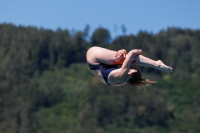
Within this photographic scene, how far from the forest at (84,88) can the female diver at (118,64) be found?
220 ft

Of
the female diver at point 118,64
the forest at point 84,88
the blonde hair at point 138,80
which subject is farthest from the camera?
the forest at point 84,88

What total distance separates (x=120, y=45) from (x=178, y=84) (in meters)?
20.6

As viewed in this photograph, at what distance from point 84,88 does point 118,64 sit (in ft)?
303

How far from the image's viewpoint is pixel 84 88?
102875 mm

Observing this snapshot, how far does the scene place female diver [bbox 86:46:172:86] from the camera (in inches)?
401

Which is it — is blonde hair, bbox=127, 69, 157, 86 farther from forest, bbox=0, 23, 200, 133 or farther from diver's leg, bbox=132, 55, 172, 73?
forest, bbox=0, 23, 200, 133

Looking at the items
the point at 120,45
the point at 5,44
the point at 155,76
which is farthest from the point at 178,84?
the point at 5,44

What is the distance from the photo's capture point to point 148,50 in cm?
11194

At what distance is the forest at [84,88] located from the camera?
Result: 271 ft

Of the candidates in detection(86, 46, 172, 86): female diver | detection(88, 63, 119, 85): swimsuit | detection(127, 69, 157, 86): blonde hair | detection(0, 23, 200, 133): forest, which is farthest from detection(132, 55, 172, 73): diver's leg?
detection(0, 23, 200, 133): forest

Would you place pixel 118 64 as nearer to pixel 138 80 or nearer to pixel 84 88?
pixel 138 80

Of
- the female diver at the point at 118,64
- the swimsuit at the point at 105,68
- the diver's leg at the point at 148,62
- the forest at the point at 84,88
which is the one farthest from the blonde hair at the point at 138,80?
the forest at the point at 84,88

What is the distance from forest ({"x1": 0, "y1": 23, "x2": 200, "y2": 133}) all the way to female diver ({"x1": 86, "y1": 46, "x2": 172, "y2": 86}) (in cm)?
6698

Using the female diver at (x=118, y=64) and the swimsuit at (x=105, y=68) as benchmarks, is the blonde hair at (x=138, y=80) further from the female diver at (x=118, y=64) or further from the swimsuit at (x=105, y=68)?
the swimsuit at (x=105, y=68)
